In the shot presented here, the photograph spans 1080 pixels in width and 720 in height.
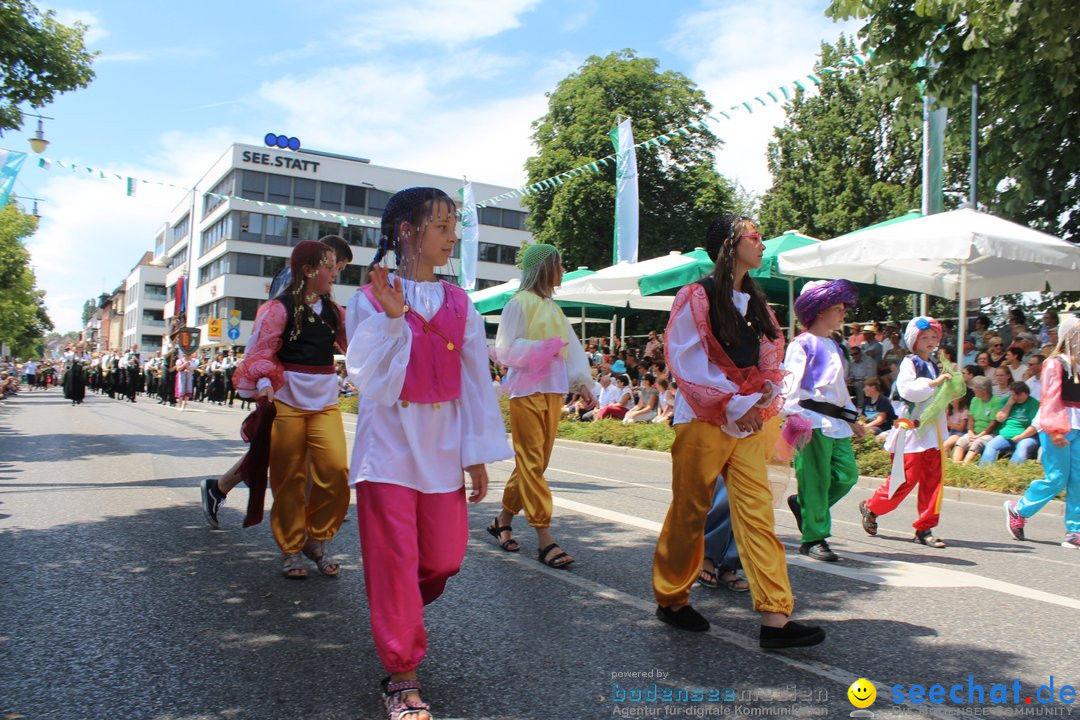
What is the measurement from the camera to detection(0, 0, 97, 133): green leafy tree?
13682 millimetres

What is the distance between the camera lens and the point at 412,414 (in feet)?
10.8

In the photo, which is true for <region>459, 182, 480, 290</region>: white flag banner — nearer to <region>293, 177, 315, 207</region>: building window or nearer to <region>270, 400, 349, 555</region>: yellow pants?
<region>270, 400, 349, 555</region>: yellow pants

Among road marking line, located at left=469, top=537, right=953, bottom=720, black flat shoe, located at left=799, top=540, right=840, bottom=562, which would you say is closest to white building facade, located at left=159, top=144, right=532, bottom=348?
black flat shoe, located at left=799, top=540, right=840, bottom=562

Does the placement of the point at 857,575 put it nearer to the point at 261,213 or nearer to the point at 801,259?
the point at 801,259

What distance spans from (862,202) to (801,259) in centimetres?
2386

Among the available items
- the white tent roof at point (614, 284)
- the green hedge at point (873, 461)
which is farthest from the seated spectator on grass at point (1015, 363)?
the white tent roof at point (614, 284)

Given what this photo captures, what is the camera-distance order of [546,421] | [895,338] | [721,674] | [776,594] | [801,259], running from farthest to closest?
[895,338] < [801,259] < [546,421] < [776,594] < [721,674]

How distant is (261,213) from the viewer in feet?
204

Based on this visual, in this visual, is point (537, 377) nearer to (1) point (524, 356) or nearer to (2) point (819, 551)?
(1) point (524, 356)

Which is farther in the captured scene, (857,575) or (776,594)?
(857,575)

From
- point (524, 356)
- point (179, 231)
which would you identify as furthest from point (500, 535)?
point (179, 231)

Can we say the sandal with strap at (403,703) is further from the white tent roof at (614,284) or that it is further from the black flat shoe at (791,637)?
the white tent roof at (614,284)

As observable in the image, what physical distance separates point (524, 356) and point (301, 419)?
1.49 m

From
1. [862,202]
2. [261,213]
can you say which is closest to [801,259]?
[862,202]
